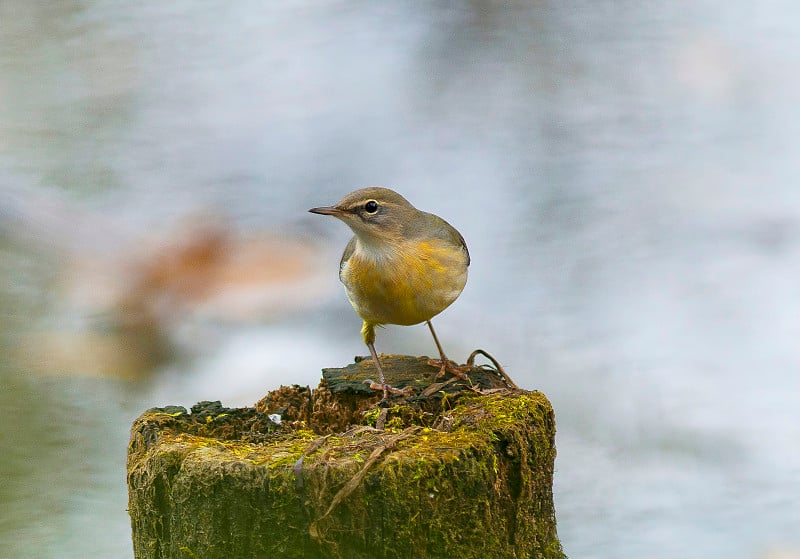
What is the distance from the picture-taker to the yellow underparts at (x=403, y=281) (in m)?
3.81

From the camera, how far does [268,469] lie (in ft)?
7.70

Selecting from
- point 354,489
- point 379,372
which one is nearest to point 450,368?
point 379,372

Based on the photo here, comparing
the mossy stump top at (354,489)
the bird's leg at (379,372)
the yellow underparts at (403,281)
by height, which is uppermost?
the yellow underparts at (403,281)

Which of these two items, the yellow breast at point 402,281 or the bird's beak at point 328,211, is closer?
the bird's beak at point 328,211

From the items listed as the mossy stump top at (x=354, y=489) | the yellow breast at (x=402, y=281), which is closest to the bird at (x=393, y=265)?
the yellow breast at (x=402, y=281)

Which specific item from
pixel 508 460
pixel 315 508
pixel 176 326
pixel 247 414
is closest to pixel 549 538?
pixel 508 460

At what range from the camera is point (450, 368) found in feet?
12.0

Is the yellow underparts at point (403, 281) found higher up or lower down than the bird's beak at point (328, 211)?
lower down

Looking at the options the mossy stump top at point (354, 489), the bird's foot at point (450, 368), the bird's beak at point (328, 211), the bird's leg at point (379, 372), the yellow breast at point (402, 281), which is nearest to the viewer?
the mossy stump top at point (354, 489)

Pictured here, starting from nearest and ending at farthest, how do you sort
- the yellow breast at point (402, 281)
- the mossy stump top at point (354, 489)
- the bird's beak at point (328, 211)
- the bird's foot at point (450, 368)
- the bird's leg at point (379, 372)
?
the mossy stump top at point (354, 489), the bird's leg at point (379, 372), the bird's foot at point (450, 368), the bird's beak at point (328, 211), the yellow breast at point (402, 281)

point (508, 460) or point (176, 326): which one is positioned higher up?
point (176, 326)

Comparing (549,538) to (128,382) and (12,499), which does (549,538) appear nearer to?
(12,499)

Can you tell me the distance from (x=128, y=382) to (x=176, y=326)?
43cm

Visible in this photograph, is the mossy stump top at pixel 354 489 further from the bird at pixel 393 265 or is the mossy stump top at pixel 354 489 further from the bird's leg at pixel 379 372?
the bird at pixel 393 265
